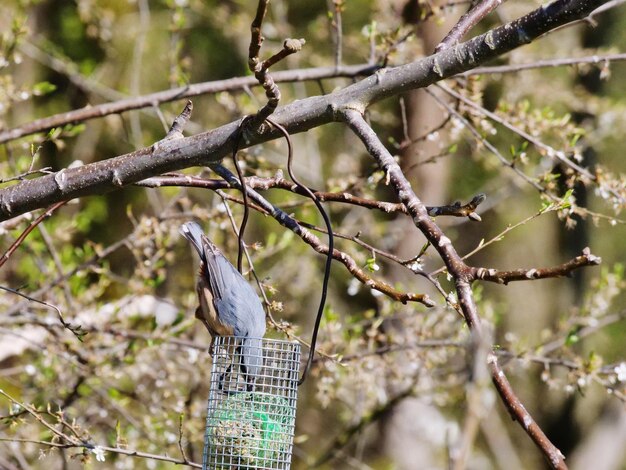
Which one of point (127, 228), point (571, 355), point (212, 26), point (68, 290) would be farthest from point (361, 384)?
point (212, 26)

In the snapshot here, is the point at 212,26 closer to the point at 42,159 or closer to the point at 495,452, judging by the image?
the point at 42,159

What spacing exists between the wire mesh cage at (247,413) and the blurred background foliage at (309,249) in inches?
5.6

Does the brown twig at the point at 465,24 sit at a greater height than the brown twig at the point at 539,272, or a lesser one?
greater

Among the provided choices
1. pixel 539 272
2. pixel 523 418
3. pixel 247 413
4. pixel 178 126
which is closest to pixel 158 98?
pixel 178 126

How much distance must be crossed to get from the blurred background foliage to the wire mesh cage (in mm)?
142

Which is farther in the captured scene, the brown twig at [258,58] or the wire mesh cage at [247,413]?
the wire mesh cage at [247,413]

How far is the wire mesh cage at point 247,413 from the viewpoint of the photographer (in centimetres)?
262

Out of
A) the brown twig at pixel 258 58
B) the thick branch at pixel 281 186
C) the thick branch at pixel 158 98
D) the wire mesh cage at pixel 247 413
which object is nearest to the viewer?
the brown twig at pixel 258 58

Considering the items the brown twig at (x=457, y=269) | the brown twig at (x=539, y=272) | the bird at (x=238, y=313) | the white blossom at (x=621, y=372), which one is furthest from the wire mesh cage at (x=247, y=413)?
the white blossom at (x=621, y=372)

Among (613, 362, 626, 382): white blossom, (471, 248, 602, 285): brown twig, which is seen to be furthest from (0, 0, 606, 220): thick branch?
(613, 362, 626, 382): white blossom

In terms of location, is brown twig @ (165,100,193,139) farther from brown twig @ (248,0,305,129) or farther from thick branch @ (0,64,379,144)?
thick branch @ (0,64,379,144)

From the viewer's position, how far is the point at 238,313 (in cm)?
263

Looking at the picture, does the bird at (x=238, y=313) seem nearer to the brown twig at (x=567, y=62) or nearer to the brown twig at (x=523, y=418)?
the brown twig at (x=523, y=418)

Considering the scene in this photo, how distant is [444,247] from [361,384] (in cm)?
222
